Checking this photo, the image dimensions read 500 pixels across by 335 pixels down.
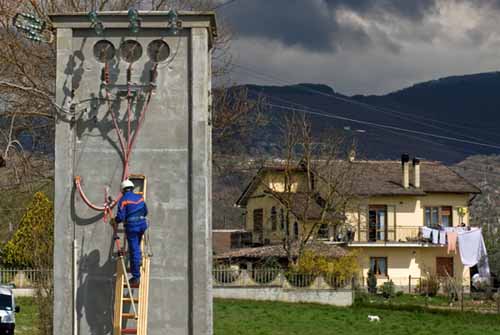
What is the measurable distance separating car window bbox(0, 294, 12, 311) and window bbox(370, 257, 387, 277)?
108ft

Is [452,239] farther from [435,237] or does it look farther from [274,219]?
[274,219]

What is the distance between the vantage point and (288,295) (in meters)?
38.5

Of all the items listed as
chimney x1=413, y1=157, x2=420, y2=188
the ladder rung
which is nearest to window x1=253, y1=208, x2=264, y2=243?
chimney x1=413, y1=157, x2=420, y2=188

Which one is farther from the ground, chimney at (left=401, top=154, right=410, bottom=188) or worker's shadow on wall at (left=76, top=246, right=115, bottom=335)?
chimney at (left=401, top=154, right=410, bottom=188)

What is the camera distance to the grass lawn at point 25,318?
24944 millimetres

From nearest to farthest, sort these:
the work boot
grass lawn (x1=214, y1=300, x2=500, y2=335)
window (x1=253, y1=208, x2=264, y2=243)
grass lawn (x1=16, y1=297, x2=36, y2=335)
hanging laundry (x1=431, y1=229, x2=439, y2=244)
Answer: the work boot < grass lawn (x1=16, y1=297, x2=36, y2=335) < grass lawn (x1=214, y1=300, x2=500, y2=335) < hanging laundry (x1=431, y1=229, x2=439, y2=244) < window (x1=253, y1=208, x2=264, y2=243)

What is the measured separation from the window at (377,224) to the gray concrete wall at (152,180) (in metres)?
42.3

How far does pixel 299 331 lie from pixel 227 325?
7.10 ft

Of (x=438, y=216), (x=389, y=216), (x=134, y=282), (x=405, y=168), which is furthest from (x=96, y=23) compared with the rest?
(x=438, y=216)

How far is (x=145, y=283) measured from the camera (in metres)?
12.8

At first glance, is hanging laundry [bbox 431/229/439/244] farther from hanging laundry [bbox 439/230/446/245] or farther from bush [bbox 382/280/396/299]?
bush [bbox 382/280/396/299]

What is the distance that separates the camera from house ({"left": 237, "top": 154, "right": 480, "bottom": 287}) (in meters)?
53.1

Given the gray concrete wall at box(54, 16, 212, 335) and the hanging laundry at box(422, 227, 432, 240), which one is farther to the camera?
the hanging laundry at box(422, 227, 432, 240)

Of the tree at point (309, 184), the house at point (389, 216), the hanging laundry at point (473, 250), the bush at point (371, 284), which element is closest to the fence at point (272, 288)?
the tree at point (309, 184)
